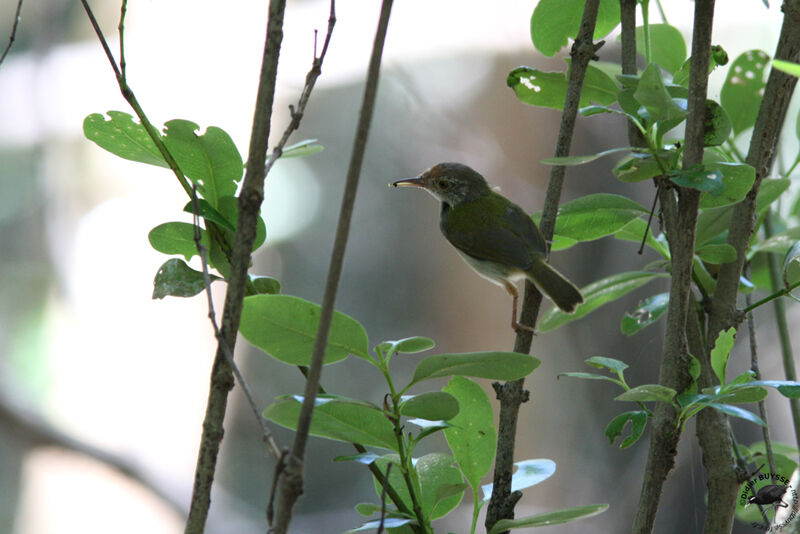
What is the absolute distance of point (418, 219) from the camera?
7.23 feet

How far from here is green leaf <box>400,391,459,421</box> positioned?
535mm

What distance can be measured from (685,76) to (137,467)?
1.66m

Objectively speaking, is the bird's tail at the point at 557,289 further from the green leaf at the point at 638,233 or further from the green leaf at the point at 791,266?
the green leaf at the point at 791,266

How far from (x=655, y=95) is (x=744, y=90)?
386mm

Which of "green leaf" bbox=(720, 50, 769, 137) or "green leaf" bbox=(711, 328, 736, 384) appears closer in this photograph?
"green leaf" bbox=(711, 328, 736, 384)

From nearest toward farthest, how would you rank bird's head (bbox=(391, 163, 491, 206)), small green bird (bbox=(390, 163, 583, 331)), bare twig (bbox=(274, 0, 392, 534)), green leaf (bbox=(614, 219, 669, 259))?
1. bare twig (bbox=(274, 0, 392, 534))
2. green leaf (bbox=(614, 219, 669, 259))
3. small green bird (bbox=(390, 163, 583, 331))
4. bird's head (bbox=(391, 163, 491, 206))

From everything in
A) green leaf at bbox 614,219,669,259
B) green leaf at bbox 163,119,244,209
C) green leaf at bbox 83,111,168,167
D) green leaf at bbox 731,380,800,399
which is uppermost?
green leaf at bbox 83,111,168,167

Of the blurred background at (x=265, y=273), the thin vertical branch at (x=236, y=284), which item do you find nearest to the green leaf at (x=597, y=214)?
Result: the thin vertical branch at (x=236, y=284)

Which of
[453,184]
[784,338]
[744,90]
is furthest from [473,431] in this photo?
[453,184]

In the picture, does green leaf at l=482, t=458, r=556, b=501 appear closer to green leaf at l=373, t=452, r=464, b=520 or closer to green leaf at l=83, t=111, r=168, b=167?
green leaf at l=373, t=452, r=464, b=520

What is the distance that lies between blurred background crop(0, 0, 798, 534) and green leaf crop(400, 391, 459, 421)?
1.44 meters

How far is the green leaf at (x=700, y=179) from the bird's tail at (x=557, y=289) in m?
0.26

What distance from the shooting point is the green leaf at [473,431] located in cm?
64

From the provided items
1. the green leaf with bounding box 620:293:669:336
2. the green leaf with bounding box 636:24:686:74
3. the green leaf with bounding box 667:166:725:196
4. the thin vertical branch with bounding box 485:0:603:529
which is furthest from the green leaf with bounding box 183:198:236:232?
the green leaf with bounding box 636:24:686:74
